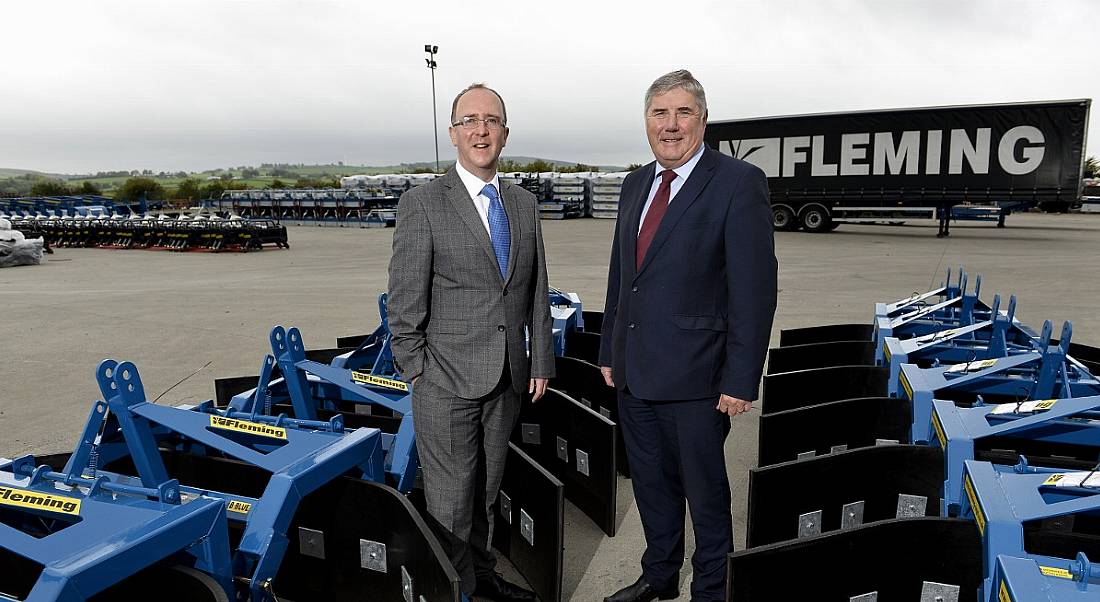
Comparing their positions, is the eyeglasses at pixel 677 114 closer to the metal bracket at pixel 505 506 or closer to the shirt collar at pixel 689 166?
the shirt collar at pixel 689 166

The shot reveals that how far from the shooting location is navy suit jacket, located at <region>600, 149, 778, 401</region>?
2.02 meters

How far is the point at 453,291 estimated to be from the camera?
210 centimetres

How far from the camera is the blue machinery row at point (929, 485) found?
5.94 ft

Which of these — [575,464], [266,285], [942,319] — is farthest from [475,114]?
[266,285]

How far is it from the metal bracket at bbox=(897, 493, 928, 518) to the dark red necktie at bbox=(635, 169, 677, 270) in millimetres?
1406

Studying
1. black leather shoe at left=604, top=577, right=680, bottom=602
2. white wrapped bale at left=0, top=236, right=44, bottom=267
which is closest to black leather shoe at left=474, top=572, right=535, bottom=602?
black leather shoe at left=604, top=577, right=680, bottom=602

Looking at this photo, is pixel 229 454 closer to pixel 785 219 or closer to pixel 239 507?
pixel 239 507

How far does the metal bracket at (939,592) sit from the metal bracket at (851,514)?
1.71 ft

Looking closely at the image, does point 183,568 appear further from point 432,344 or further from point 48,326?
point 48,326

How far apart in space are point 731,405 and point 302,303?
7998 mm

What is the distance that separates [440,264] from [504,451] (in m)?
0.69

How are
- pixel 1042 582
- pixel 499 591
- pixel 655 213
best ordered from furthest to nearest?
pixel 499 591 < pixel 655 213 < pixel 1042 582

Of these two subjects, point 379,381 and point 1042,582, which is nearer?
point 1042,582

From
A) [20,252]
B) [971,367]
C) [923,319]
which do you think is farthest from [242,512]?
[20,252]
